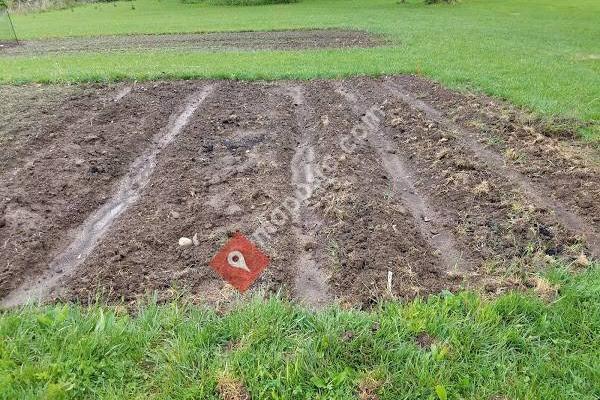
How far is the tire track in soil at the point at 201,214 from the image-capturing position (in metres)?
3.84

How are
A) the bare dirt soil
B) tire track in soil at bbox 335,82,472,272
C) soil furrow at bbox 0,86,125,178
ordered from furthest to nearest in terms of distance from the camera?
the bare dirt soil, soil furrow at bbox 0,86,125,178, tire track in soil at bbox 335,82,472,272

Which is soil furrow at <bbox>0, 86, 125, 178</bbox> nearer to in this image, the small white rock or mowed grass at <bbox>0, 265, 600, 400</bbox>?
the small white rock

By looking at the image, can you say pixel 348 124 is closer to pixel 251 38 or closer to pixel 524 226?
pixel 524 226

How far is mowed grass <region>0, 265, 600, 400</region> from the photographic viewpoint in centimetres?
269

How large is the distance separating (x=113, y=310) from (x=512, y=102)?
7623mm

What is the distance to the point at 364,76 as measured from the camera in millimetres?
10578

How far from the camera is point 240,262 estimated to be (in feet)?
13.7

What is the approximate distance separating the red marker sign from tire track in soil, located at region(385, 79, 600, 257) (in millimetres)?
2995

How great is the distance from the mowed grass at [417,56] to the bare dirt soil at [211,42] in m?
1.17

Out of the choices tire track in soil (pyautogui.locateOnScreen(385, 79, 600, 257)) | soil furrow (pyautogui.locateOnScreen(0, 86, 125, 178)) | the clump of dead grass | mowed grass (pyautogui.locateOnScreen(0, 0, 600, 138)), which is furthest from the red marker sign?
mowed grass (pyautogui.locateOnScreen(0, 0, 600, 138))

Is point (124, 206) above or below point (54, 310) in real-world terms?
below

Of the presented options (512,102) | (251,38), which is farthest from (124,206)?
(251,38)

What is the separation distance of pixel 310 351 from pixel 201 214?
97.0 inches

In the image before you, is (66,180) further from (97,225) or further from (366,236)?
(366,236)
